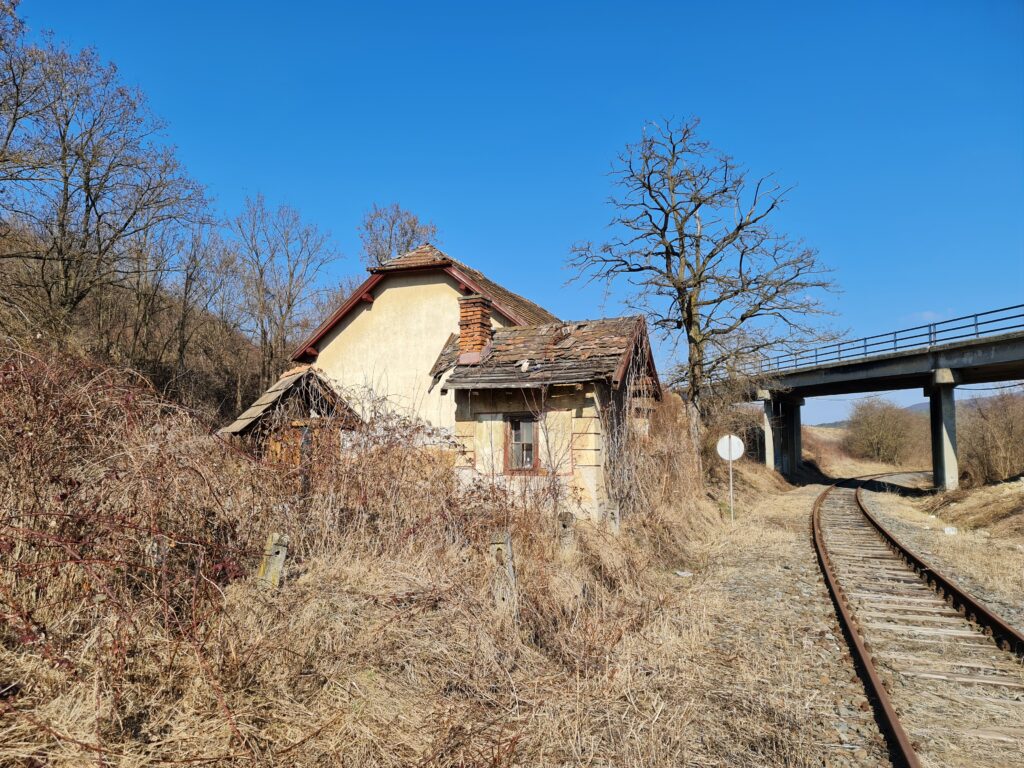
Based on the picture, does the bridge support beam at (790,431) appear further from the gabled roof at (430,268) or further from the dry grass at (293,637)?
the dry grass at (293,637)

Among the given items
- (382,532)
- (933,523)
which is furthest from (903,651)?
(933,523)

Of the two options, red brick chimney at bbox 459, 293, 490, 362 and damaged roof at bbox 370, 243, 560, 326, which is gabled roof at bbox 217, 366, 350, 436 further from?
damaged roof at bbox 370, 243, 560, 326

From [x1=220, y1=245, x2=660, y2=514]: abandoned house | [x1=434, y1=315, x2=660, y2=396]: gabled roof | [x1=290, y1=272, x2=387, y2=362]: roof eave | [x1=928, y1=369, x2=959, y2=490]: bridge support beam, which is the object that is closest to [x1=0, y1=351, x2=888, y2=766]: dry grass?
[x1=220, y1=245, x2=660, y2=514]: abandoned house

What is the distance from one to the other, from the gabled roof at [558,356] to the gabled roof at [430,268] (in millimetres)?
2490

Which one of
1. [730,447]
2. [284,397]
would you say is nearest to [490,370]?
[284,397]

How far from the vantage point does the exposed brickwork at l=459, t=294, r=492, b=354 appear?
14906 mm

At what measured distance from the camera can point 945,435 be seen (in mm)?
26672

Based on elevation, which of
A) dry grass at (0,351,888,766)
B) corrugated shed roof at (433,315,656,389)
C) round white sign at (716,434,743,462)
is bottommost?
dry grass at (0,351,888,766)

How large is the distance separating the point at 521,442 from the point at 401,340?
6602 millimetres

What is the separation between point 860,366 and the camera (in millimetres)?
33031

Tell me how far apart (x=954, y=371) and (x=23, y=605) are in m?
31.7

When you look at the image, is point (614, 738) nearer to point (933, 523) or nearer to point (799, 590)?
point (799, 590)

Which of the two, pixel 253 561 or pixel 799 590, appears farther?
pixel 799 590

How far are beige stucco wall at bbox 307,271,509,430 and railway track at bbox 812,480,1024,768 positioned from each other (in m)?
11.0
